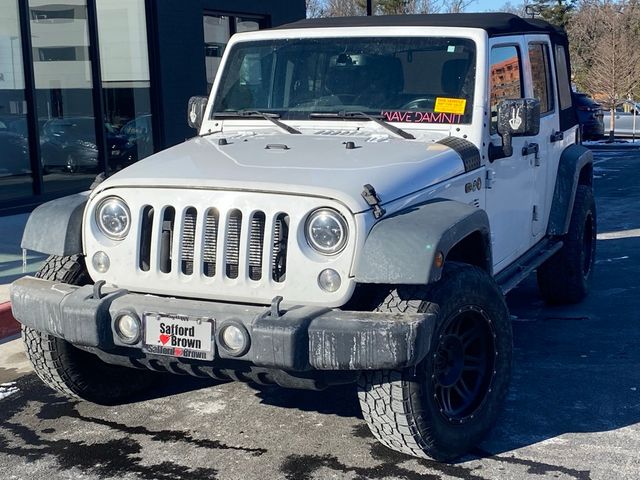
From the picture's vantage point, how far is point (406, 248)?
147 inches

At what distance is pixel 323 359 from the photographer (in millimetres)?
3717

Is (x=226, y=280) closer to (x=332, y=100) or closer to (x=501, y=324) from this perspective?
(x=501, y=324)

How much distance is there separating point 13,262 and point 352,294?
16.9 ft

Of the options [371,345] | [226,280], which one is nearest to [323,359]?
[371,345]

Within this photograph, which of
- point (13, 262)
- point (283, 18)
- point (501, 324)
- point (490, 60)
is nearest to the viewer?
point (501, 324)

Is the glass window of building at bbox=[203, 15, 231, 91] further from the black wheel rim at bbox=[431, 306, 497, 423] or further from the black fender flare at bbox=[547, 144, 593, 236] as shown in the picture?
the black wheel rim at bbox=[431, 306, 497, 423]

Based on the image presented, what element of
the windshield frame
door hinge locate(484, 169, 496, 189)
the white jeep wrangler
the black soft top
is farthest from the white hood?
the black soft top

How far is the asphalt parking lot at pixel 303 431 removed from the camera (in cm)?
412

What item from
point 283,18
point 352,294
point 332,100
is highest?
point 283,18

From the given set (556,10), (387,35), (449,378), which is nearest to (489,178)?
(387,35)

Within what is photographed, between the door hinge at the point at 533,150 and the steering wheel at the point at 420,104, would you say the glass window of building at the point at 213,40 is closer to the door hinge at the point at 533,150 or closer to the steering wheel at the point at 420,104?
the door hinge at the point at 533,150

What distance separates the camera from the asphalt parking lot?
162 inches

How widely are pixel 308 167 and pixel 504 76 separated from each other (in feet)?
5.92

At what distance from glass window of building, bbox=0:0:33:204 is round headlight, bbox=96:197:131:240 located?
23.9ft
